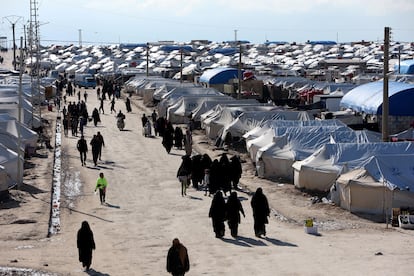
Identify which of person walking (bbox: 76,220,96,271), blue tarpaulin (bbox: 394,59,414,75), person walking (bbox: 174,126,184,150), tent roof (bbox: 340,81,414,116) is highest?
blue tarpaulin (bbox: 394,59,414,75)

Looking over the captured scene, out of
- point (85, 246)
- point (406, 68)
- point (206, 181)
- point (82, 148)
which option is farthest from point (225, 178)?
point (406, 68)

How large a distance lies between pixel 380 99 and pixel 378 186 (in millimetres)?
12836

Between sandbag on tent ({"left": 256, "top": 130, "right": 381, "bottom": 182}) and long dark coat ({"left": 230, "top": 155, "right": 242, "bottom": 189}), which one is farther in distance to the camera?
sandbag on tent ({"left": 256, "top": 130, "right": 381, "bottom": 182})

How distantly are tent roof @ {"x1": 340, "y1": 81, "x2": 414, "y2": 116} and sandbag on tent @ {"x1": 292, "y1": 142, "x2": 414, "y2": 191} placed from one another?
7.82 meters

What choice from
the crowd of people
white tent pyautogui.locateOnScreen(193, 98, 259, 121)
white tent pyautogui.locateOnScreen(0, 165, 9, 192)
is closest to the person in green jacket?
the crowd of people

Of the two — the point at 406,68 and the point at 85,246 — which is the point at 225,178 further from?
the point at 406,68

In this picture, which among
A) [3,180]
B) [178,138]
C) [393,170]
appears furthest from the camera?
[178,138]

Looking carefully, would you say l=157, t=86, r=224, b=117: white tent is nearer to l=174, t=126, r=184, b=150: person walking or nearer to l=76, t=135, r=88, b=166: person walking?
l=174, t=126, r=184, b=150: person walking

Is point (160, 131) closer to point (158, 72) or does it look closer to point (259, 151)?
point (259, 151)

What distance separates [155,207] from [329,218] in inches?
169

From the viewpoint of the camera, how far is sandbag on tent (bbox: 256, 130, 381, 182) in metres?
24.9

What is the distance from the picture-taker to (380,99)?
31.8m

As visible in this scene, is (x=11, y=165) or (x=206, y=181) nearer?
(x=206, y=181)

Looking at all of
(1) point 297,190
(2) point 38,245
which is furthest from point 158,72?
(2) point 38,245
